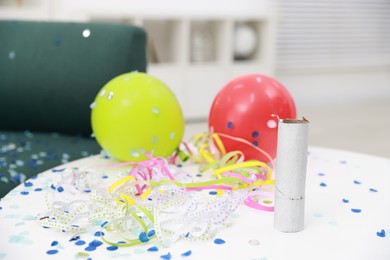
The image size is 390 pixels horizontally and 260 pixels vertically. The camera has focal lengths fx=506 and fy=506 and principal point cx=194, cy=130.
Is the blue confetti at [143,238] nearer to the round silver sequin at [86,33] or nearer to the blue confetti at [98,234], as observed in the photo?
the blue confetti at [98,234]

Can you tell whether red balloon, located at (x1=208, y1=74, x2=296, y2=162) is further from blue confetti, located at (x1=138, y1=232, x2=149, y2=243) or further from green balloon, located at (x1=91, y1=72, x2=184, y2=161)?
blue confetti, located at (x1=138, y1=232, x2=149, y2=243)

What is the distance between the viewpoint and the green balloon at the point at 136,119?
1.13m

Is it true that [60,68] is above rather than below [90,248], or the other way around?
above

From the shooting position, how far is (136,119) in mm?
1130

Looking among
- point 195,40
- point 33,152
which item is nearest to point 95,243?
point 33,152

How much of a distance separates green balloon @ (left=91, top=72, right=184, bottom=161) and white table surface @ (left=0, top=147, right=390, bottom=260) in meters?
0.17

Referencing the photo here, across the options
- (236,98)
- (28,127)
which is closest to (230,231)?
(236,98)

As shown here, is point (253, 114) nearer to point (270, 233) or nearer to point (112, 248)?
point (270, 233)

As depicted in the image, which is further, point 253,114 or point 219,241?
point 253,114

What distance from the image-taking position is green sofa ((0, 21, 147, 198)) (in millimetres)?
1603

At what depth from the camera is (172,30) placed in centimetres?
364

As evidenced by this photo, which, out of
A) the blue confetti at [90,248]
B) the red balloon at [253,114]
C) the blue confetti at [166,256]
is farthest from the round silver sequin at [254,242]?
the red balloon at [253,114]

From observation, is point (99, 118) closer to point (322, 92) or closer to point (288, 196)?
point (288, 196)

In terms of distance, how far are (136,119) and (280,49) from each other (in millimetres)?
3147
